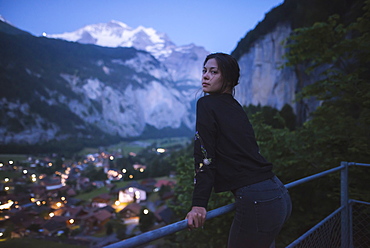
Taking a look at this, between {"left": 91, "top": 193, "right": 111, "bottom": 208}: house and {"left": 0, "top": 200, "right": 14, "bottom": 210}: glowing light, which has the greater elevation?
{"left": 0, "top": 200, "right": 14, "bottom": 210}: glowing light

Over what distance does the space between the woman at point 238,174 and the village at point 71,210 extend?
60.0 ft

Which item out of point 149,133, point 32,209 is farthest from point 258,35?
point 149,133

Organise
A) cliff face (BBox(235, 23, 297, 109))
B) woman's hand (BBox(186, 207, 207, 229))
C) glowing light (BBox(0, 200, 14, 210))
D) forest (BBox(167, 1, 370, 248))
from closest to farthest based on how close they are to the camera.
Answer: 1. woman's hand (BBox(186, 207, 207, 229))
2. forest (BBox(167, 1, 370, 248))
3. glowing light (BBox(0, 200, 14, 210))
4. cliff face (BBox(235, 23, 297, 109))

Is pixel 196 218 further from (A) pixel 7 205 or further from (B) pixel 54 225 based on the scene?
(A) pixel 7 205

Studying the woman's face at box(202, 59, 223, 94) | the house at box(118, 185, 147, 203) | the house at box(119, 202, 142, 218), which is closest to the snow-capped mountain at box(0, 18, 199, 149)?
the house at box(118, 185, 147, 203)

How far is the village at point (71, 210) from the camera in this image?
76.6ft

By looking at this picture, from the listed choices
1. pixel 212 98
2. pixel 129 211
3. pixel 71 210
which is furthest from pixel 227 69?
pixel 71 210

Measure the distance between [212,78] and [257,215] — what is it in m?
0.95

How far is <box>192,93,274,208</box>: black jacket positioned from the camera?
1.38 meters

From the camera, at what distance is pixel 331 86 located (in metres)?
5.75

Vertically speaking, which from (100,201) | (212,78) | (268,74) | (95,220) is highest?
(268,74)

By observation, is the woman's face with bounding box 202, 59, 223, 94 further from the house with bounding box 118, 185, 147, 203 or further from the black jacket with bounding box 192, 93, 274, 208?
the house with bounding box 118, 185, 147, 203

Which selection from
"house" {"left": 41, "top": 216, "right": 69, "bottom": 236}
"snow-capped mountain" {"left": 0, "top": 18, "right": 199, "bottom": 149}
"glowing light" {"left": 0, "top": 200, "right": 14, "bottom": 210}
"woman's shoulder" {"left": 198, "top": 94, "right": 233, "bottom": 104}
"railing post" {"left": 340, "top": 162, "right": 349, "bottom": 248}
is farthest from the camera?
"snow-capped mountain" {"left": 0, "top": 18, "right": 199, "bottom": 149}

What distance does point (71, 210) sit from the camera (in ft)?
96.0
